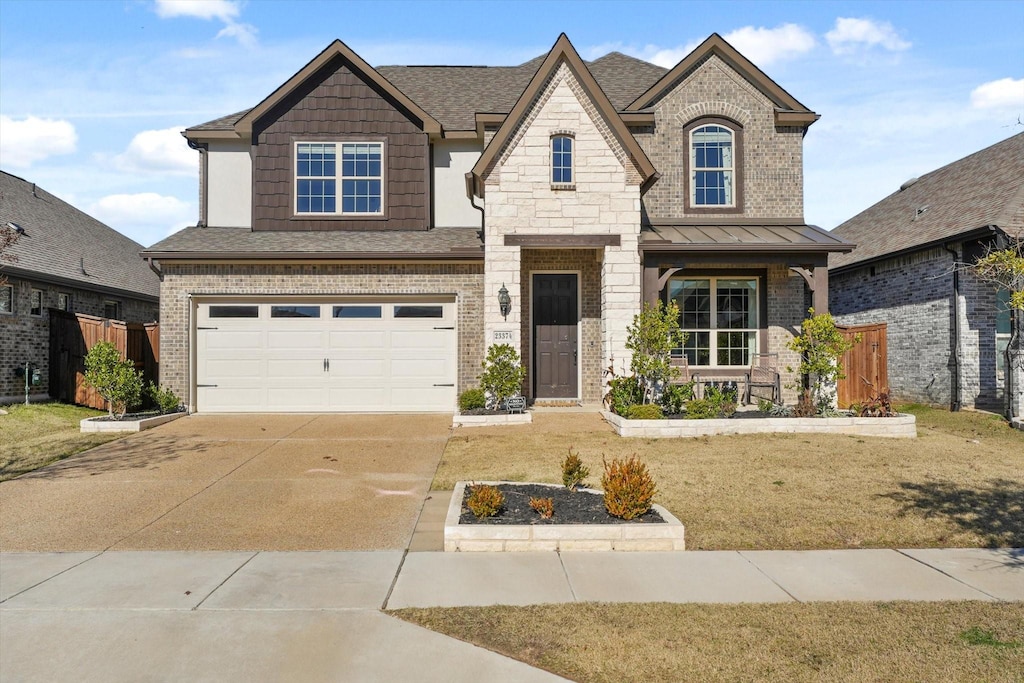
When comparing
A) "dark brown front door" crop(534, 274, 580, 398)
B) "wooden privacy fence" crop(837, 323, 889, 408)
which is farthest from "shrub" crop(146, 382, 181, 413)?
"wooden privacy fence" crop(837, 323, 889, 408)

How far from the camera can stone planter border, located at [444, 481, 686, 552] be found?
20.1ft

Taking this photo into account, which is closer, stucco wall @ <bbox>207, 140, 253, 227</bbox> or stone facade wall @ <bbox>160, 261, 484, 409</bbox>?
stone facade wall @ <bbox>160, 261, 484, 409</bbox>

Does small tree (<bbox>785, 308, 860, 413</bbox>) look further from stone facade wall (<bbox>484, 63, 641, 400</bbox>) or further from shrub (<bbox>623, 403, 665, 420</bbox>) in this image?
stone facade wall (<bbox>484, 63, 641, 400</bbox>)

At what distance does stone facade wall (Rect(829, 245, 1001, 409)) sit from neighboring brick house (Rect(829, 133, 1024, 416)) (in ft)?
0.08

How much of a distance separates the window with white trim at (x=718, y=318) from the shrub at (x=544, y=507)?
991cm

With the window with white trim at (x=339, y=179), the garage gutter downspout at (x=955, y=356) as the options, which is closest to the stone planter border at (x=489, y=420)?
the window with white trim at (x=339, y=179)

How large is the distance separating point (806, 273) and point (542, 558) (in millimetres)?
11110

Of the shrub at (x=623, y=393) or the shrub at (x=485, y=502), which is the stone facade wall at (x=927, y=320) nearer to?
the shrub at (x=623, y=393)

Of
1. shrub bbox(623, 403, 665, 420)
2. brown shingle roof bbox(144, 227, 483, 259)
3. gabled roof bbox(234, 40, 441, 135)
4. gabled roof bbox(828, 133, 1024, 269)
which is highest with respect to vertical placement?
gabled roof bbox(234, 40, 441, 135)

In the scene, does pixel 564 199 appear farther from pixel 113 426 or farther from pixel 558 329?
pixel 113 426

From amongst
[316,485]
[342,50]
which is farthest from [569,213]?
[316,485]

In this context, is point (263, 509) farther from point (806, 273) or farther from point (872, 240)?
point (872, 240)

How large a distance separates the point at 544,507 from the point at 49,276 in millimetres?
16549

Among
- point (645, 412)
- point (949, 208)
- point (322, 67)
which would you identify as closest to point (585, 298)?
point (645, 412)
